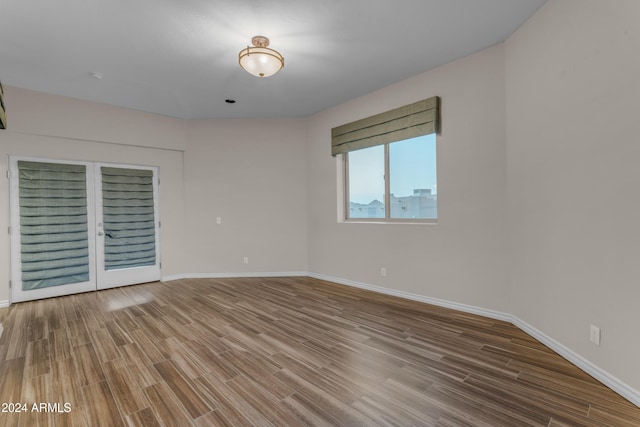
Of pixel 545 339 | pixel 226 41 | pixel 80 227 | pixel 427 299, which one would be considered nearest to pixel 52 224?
pixel 80 227

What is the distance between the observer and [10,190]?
3.94 metres

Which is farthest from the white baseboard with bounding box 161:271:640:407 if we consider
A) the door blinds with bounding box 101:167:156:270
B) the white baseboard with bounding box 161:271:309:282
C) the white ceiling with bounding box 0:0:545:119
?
the white ceiling with bounding box 0:0:545:119

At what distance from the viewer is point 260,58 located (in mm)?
2734

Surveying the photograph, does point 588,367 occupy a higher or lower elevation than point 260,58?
lower

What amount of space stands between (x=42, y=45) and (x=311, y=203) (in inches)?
150

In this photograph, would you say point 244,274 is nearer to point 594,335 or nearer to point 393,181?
point 393,181

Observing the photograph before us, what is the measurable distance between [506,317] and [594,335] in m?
0.99

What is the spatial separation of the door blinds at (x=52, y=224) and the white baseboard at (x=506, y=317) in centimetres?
61

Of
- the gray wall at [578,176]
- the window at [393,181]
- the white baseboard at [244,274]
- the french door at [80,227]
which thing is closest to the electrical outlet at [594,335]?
the gray wall at [578,176]

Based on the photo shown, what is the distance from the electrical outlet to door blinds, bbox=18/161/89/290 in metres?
5.98

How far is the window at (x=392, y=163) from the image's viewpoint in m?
3.72

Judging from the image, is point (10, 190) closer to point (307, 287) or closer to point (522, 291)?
point (307, 287)

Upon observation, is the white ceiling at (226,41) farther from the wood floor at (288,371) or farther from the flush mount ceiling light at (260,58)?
the wood floor at (288,371)

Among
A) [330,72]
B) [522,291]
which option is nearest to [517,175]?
[522,291]
